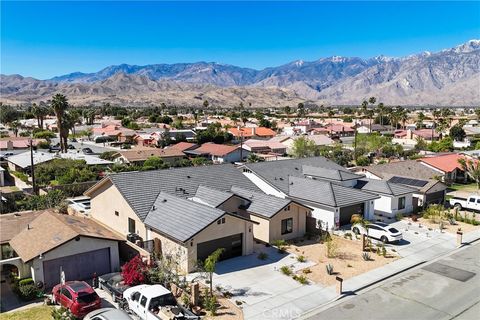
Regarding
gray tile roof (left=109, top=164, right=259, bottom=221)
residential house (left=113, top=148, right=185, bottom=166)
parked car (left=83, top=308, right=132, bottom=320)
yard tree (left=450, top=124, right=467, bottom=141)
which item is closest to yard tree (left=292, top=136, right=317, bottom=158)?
residential house (left=113, top=148, right=185, bottom=166)

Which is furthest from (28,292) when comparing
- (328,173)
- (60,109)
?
(60,109)

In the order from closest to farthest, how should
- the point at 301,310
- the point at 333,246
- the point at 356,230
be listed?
the point at 301,310
the point at 333,246
the point at 356,230

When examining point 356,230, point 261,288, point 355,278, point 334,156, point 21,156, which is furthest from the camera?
point 334,156

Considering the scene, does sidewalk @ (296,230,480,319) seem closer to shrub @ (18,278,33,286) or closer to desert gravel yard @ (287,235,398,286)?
desert gravel yard @ (287,235,398,286)

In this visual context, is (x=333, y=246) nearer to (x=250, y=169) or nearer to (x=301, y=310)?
(x=301, y=310)

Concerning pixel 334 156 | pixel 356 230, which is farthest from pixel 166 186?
pixel 334 156

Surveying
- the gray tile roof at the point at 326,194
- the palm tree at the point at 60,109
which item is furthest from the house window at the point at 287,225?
the palm tree at the point at 60,109
